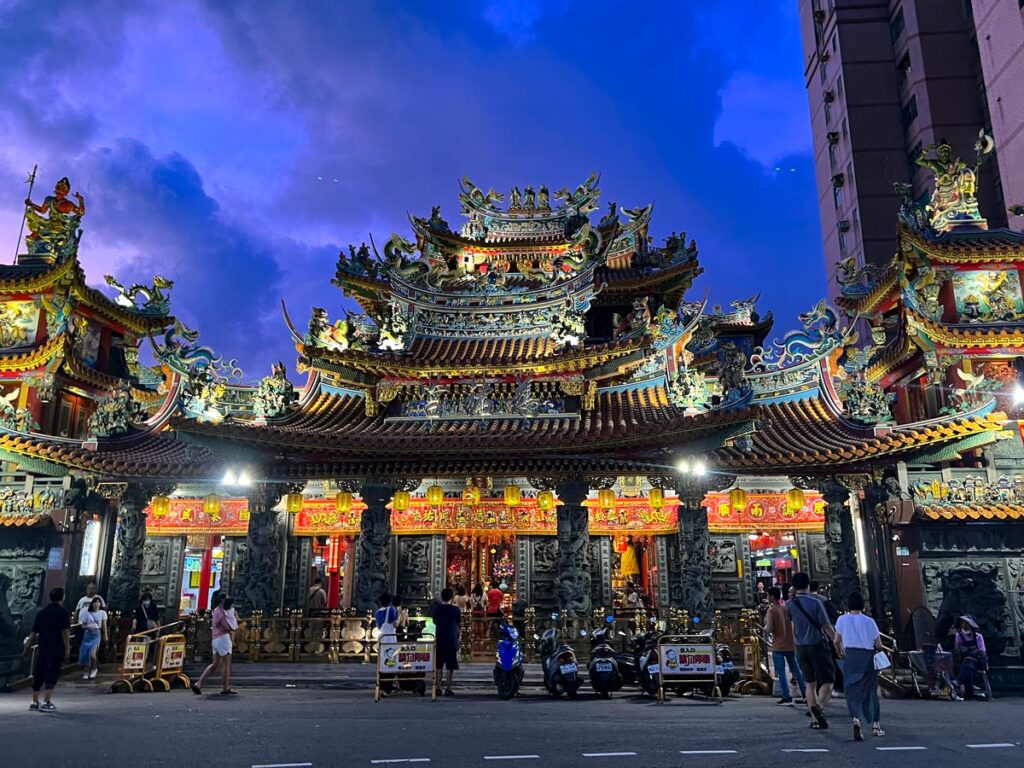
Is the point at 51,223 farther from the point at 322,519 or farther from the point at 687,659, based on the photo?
the point at 687,659

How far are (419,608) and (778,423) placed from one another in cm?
1014

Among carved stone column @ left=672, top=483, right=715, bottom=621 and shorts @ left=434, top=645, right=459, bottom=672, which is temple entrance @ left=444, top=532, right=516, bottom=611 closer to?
carved stone column @ left=672, top=483, right=715, bottom=621

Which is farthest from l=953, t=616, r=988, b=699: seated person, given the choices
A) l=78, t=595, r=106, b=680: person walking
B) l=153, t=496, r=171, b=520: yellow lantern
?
l=153, t=496, r=171, b=520: yellow lantern

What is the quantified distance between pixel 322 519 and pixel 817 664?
13866mm

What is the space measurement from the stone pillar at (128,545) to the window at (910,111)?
4363 cm

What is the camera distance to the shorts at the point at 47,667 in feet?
33.8

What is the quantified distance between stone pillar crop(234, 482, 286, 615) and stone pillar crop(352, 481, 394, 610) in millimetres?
1889

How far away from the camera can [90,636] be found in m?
14.0

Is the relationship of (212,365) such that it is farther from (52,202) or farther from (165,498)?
(52,202)

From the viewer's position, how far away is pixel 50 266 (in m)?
24.2

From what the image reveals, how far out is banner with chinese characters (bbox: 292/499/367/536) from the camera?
19219 millimetres

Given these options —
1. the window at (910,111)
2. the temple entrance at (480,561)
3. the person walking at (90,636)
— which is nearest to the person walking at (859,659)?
the temple entrance at (480,561)

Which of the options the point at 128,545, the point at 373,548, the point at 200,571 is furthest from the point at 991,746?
the point at 200,571

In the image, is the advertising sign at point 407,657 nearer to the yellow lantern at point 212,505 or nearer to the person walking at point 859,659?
the person walking at point 859,659
